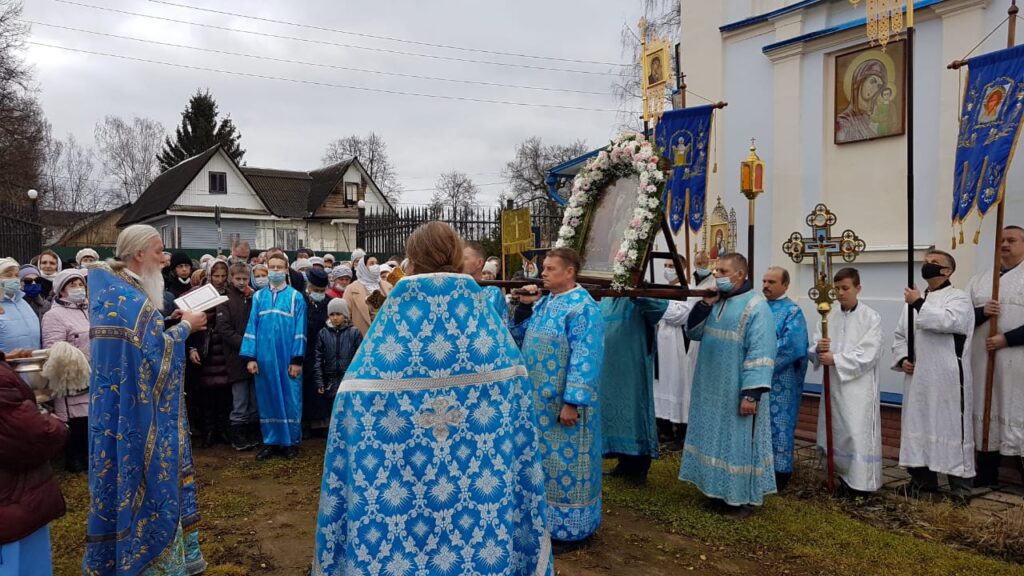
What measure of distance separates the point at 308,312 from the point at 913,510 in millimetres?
6436

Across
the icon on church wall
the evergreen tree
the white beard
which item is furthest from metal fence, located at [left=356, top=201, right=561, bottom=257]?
the evergreen tree

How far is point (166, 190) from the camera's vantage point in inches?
1524

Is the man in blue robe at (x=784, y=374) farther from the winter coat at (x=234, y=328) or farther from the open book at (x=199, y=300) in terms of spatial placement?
the winter coat at (x=234, y=328)

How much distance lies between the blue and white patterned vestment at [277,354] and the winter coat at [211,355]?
2.15ft

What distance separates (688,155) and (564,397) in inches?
235

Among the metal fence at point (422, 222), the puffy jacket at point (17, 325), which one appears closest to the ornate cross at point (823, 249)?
the puffy jacket at point (17, 325)

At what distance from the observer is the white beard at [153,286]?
4070 millimetres

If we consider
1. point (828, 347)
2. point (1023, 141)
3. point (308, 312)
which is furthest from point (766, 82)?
point (308, 312)

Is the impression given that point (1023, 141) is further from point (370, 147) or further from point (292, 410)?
point (370, 147)

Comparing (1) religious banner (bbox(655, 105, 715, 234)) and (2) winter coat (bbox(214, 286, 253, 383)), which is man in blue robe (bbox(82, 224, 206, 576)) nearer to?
(2) winter coat (bbox(214, 286, 253, 383))

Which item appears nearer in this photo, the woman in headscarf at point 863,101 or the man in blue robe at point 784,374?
the man in blue robe at point 784,374

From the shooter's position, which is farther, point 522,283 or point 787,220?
point 787,220

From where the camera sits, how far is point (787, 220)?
971 centimetres

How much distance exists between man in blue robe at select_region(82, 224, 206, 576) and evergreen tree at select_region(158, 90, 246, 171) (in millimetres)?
48039
